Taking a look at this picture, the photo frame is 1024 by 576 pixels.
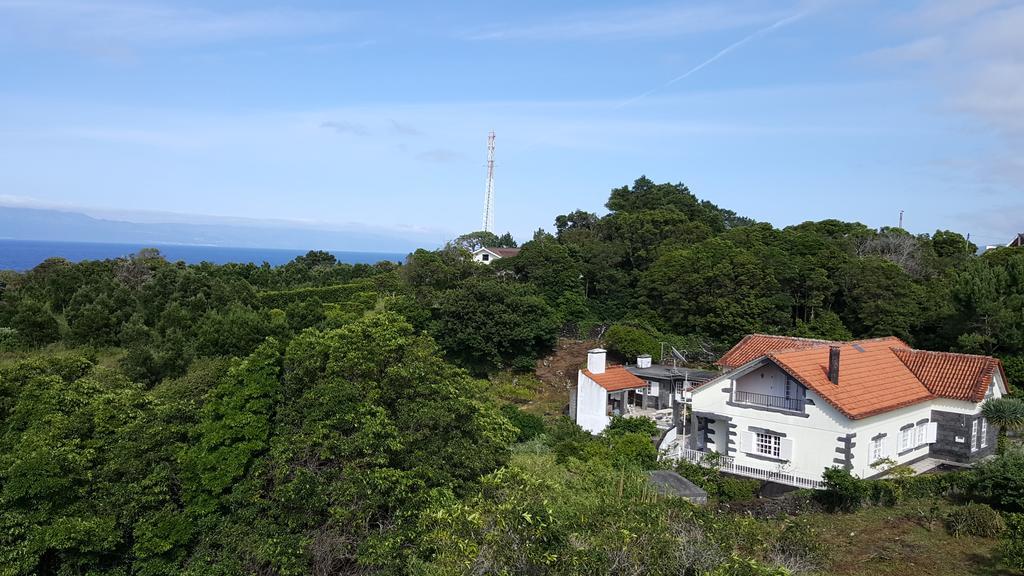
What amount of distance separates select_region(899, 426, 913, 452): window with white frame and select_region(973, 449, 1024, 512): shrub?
11.4 ft

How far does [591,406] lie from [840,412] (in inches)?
378

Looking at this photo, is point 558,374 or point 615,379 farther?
point 558,374

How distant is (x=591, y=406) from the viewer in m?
26.2

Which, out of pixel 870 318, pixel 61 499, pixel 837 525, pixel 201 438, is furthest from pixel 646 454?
pixel 870 318

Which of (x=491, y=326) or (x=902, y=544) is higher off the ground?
(x=491, y=326)

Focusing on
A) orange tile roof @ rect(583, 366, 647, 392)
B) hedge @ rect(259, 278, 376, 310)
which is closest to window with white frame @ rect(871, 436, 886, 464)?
orange tile roof @ rect(583, 366, 647, 392)

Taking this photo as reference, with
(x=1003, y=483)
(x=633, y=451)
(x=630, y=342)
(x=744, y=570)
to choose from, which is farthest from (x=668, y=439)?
(x=744, y=570)

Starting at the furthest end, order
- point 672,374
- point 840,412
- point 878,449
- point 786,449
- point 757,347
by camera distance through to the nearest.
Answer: point 672,374
point 757,347
point 786,449
point 878,449
point 840,412

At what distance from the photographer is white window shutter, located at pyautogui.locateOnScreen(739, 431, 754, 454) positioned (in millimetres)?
20277

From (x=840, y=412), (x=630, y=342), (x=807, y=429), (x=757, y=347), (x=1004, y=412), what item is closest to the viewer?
(x=840, y=412)

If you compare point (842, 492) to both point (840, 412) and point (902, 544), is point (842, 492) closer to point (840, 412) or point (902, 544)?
point (840, 412)

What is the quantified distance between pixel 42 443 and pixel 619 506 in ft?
37.0

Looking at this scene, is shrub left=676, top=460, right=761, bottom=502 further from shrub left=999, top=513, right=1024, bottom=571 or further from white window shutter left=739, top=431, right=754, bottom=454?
shrub left=999, top=513, right=1024, bottom=571

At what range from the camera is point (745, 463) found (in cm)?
2025
